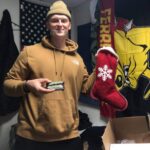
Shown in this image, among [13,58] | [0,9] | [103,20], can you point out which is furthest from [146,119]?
[0,9]

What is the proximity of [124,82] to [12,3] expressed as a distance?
1.35 m

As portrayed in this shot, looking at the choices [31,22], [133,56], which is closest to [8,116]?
[31,22]

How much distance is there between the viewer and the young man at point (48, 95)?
1320 millimetres

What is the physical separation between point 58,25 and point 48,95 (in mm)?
362

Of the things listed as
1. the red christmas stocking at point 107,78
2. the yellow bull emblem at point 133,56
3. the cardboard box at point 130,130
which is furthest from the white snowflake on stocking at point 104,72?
the yellow bull emblem at point 133,56

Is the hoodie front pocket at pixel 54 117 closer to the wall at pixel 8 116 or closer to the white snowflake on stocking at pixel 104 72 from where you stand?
the white snowflake on stocking at pixel 104 72

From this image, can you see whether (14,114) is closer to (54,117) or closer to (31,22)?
(31,22)

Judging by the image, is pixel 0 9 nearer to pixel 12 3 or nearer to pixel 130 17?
pixel 12 3

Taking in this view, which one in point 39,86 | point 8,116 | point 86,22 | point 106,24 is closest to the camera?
point 39,86

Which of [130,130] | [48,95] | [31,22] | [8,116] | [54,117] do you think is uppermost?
[31,22]

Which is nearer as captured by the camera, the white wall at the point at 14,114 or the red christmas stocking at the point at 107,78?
the red christmas stocking at the point at 107,78

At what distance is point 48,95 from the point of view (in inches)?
52.4

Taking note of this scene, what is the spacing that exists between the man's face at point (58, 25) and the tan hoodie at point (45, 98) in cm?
8

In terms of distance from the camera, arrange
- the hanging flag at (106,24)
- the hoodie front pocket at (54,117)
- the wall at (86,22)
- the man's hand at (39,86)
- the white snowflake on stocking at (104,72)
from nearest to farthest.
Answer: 1. the man's hand at (39,86)
2. the hoodie front pocket at (54,117)
3. the white snowflake on stocking at (104,72)
4. the hanging flag at (106,24)
5. the wall at (86,22)
